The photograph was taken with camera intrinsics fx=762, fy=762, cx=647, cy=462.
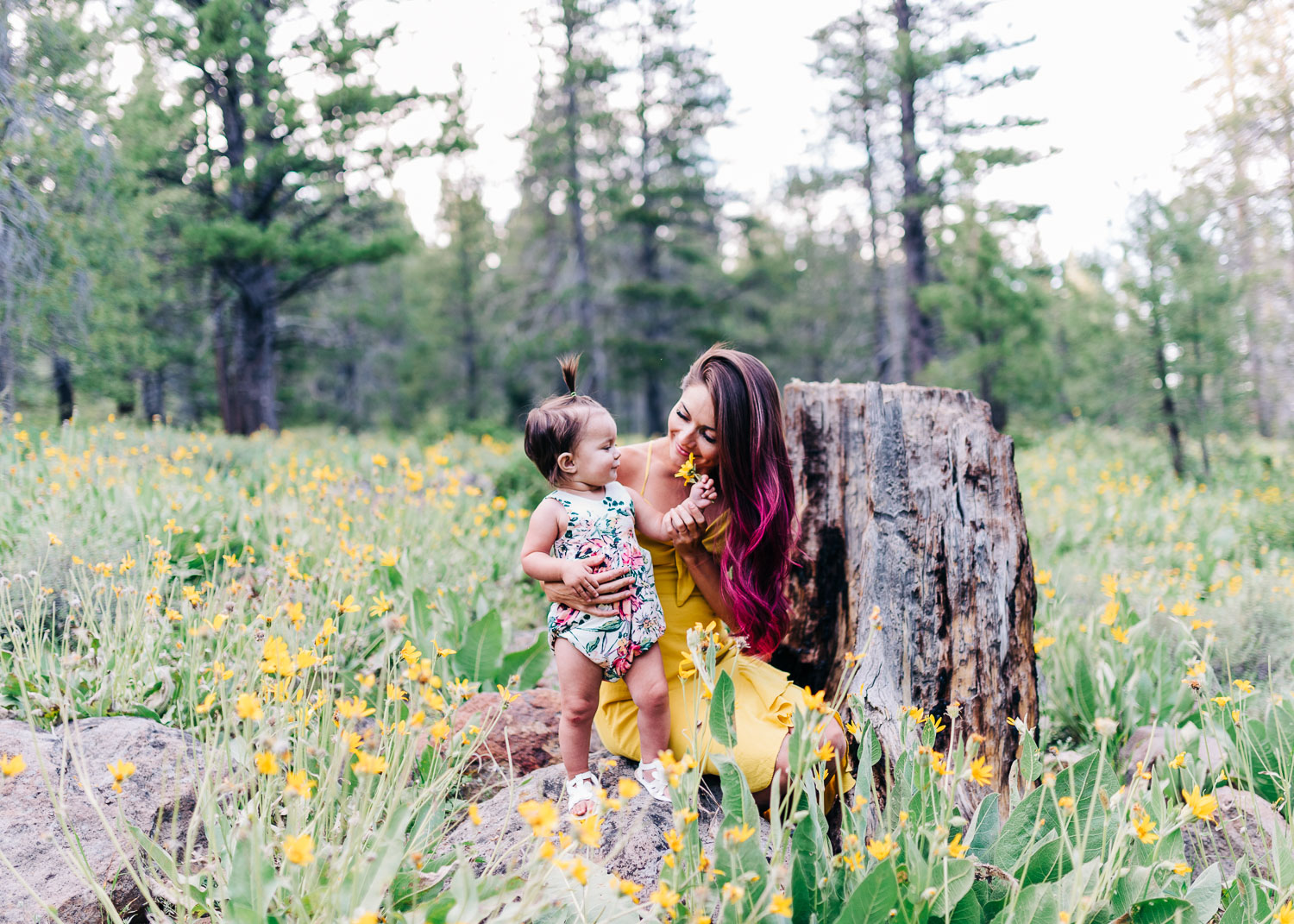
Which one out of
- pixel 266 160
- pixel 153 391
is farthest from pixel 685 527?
pixel 153 391

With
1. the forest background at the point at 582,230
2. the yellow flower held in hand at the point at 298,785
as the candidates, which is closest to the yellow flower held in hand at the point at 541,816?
the yellow flower held in hand at the point at 298,785

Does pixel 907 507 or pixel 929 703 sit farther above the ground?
pixel 907 507

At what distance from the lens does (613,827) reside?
1.93 meters

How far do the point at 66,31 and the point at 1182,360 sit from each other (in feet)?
39.6

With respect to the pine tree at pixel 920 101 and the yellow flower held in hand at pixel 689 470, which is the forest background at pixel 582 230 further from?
the yellow flower held in hand at pixel 689 470

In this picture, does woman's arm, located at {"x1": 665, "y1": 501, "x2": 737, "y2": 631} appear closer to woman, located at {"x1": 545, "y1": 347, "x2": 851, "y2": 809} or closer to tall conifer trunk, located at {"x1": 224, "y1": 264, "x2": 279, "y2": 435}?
woman, located at {"x1": 545, "y1": 347, "x2": 851, "y2": 809}

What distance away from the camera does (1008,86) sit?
11180 millimetres

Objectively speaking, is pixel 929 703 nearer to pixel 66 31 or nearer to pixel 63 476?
pixel 63 476

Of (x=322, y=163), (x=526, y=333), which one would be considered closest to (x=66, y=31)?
(x=322, y=163)

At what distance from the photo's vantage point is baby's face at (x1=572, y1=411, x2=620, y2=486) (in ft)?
6.93

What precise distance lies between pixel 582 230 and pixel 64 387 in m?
10.0

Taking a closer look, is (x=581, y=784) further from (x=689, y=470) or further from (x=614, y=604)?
(x=689, y=470)

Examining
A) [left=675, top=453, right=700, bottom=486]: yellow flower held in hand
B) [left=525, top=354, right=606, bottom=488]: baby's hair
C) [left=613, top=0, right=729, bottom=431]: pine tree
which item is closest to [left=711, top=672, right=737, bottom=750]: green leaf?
[left=675, top=453, right=700, bottom=486]: yellow flower held in hand

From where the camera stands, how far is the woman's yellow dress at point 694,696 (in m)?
2.02
